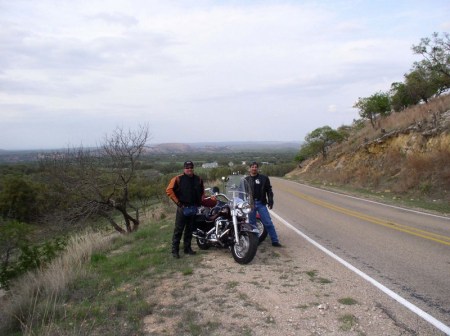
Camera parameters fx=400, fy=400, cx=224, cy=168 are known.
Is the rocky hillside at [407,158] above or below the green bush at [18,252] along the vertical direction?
above

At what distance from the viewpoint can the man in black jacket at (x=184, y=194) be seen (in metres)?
8.05

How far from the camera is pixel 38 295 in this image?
7000 mm

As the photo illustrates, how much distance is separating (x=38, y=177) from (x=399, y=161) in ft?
66.0

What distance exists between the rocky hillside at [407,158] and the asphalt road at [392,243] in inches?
190

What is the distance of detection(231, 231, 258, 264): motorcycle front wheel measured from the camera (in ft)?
24.0

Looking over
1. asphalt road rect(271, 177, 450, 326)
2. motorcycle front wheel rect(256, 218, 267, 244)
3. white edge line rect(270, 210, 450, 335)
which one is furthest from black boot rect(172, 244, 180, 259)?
asphalt road rect(271, 177, 450, 326)

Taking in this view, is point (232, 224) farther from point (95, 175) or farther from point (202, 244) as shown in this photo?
point (95, 175)

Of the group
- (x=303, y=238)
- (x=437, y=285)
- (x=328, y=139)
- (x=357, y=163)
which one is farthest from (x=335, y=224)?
(x=328, y=139)

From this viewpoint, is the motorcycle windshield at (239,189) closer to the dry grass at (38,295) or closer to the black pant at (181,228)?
the black pant at (181,228)

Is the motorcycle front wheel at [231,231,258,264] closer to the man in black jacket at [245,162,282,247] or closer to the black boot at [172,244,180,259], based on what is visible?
the black boot at [172,244,180,259]

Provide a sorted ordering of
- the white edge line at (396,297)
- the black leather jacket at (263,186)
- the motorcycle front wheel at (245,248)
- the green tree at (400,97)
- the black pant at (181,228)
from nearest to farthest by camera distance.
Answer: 1. the white edge line at (396,297)
2. the motorcycle front wheel at (245,248)
3. the black pant at (181,228)
4. the black leather jacket at (263,186)
5. the green tree at (400,97)

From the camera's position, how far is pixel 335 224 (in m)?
11.9

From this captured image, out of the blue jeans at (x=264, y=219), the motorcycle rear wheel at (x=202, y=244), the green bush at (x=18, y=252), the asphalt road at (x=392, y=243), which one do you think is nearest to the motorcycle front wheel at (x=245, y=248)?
the motorcycle rear wheel at (x=202, y=244)

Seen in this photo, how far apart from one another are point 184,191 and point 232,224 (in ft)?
3.86
